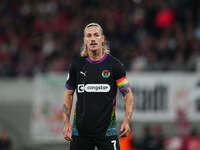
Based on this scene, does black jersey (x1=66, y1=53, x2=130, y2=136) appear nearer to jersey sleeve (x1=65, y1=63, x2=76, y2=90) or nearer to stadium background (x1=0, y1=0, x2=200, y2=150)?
jersey sleeve (x1=65, y1=63, x2=76, y2=90)

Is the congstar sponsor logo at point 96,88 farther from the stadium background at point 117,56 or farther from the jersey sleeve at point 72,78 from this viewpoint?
the stadium background at point 117,56

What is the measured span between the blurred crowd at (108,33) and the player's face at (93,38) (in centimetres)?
790

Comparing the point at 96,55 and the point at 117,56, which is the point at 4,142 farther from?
the point at 96,55

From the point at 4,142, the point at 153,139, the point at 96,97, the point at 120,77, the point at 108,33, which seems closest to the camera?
the point at 96,97

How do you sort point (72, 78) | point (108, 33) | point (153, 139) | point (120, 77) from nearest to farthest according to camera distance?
1. point (120, 77)
2. point (72, 78)
3. point (153, 139)
4. point (108, 33)

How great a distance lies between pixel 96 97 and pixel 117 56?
8.78 metres

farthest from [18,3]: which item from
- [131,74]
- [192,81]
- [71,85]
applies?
[71,85]

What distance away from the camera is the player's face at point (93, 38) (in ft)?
19.9

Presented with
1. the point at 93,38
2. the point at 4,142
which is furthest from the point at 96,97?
the point at 4,142

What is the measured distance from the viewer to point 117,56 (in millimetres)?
14781

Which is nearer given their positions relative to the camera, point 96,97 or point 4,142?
point 96,97

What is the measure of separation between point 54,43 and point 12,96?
2.14 metres

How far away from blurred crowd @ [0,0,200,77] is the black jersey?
7.80 m

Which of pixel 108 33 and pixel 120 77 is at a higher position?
pixel 108 33
